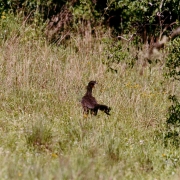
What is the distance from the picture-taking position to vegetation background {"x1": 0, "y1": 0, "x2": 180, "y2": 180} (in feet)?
21.5

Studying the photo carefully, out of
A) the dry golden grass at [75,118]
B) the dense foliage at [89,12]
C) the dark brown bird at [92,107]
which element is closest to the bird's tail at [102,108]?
the dark brown bird at [92,107]

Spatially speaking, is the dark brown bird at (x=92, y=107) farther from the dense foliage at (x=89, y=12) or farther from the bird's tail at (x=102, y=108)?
the dense foliage at (x=89, y=12)

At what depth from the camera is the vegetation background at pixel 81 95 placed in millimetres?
6559

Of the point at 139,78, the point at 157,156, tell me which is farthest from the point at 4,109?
the point at 139,78

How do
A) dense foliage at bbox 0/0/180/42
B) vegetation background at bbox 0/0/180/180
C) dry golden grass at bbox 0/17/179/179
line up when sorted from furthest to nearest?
dense foliage at bbox 0/0/180/42, vegetation background at bbox 0/0/180/180, dry golden grass at bbox 0/17/179/179

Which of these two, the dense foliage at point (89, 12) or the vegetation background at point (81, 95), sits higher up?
the dense foliage at point (89, 12)

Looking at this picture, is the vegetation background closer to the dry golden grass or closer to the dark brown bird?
the dry golden grass

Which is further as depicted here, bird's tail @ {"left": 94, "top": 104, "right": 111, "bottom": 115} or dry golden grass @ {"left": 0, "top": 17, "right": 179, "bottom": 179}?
bird's tail @ {"left": 94, "top": 104, "right": 111, "bottom": 115}

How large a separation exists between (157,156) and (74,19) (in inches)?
277

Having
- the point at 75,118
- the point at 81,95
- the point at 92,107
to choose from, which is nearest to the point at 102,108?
the point at 92,107

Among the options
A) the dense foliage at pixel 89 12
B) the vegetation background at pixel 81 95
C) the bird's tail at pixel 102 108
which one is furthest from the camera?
the dense foliage at pixel 89 12

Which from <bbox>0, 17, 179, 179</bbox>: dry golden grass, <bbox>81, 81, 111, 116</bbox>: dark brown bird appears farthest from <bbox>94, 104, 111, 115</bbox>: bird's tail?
<bbox>0, 17, 179, 179</bbox>: dry golden grass

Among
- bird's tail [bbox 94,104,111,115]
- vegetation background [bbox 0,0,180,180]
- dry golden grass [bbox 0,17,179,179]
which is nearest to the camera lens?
dry golden grass [bbox 0,17,179,179]

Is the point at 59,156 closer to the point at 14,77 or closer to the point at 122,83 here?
the point at 14,77
